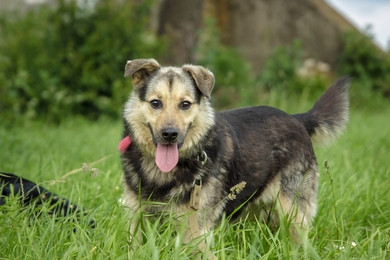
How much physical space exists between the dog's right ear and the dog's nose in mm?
614

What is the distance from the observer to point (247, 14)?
14898mm

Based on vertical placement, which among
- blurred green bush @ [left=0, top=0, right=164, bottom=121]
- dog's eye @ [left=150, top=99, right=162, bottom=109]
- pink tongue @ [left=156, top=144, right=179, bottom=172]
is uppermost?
dog's eye @ [left=150, top=99, right=162, bottom=109]

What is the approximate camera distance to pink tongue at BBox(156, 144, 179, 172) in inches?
144

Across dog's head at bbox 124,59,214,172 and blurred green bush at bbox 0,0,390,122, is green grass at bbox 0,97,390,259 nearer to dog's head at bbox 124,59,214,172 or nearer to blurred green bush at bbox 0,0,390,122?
dog's head at bbox 124,59,214,172

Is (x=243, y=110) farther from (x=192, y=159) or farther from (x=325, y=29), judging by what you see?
(x=325, y=29)

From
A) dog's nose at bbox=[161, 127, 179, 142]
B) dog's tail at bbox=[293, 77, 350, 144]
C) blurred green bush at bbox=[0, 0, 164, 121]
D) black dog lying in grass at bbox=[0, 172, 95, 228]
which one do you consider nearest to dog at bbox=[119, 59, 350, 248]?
dog's nose at bbox=[161, 127, 179, 142]

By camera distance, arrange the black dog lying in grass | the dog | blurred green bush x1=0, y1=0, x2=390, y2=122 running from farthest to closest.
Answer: blurred green bush x1=0, y1=0, x2=390, y2=122, the black dog lying in grass, the dog

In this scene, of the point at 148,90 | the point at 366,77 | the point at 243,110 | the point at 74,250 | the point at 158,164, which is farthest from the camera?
the point at 366,77

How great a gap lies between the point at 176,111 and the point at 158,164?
16.4 inches

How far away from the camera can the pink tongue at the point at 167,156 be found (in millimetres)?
3660

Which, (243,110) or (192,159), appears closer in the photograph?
(192,159)

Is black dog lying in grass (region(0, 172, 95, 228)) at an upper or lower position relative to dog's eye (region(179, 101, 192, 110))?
lower

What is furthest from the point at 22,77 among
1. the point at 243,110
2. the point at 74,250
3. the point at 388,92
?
the point at 388,92

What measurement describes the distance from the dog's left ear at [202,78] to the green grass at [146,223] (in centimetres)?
102
